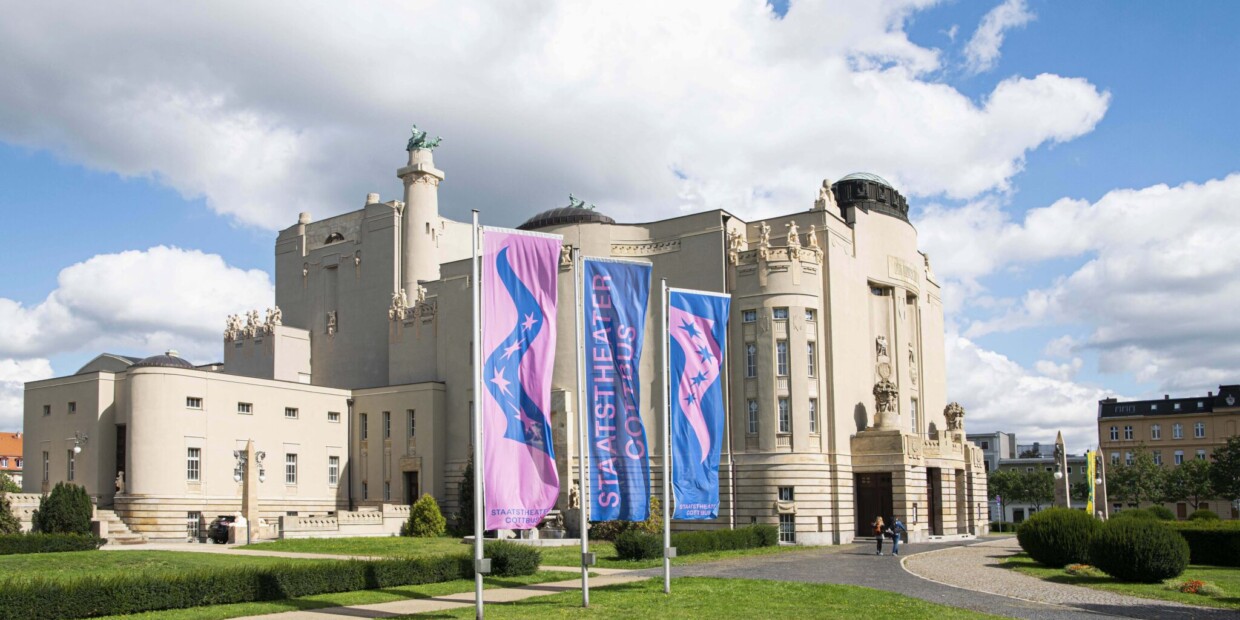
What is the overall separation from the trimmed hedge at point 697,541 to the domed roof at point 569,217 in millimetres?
21384

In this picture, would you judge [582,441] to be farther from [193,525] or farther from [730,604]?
[193,525]

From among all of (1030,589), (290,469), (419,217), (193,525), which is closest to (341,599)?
(1030,589)

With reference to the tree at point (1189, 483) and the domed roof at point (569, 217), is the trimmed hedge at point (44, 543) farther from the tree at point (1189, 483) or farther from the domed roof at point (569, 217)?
the tree at point (1189, 483)

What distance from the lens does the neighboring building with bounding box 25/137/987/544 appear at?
55.2m

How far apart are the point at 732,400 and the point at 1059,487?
655 inches

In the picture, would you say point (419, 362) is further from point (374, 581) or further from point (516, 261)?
point (516, 261)

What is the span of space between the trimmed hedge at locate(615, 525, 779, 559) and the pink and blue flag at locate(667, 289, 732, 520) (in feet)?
28.9

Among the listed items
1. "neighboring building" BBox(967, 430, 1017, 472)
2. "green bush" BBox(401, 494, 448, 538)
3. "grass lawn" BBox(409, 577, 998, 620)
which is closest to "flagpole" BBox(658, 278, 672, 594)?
"grass lawn" BBox(409, 577, 998, 620)

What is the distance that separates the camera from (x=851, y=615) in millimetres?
23531

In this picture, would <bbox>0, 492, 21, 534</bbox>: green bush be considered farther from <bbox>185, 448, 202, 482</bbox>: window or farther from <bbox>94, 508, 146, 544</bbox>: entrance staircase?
<bbox>185, 448, 202, 482</bbox>: window

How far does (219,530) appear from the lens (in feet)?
177

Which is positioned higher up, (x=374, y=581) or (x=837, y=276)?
(x=837, y=276)

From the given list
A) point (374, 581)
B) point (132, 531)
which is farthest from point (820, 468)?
point (132, 531)

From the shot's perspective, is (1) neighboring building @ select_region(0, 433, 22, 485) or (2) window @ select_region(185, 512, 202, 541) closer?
(2) window @ select_region(185, 512, 202, 541)
